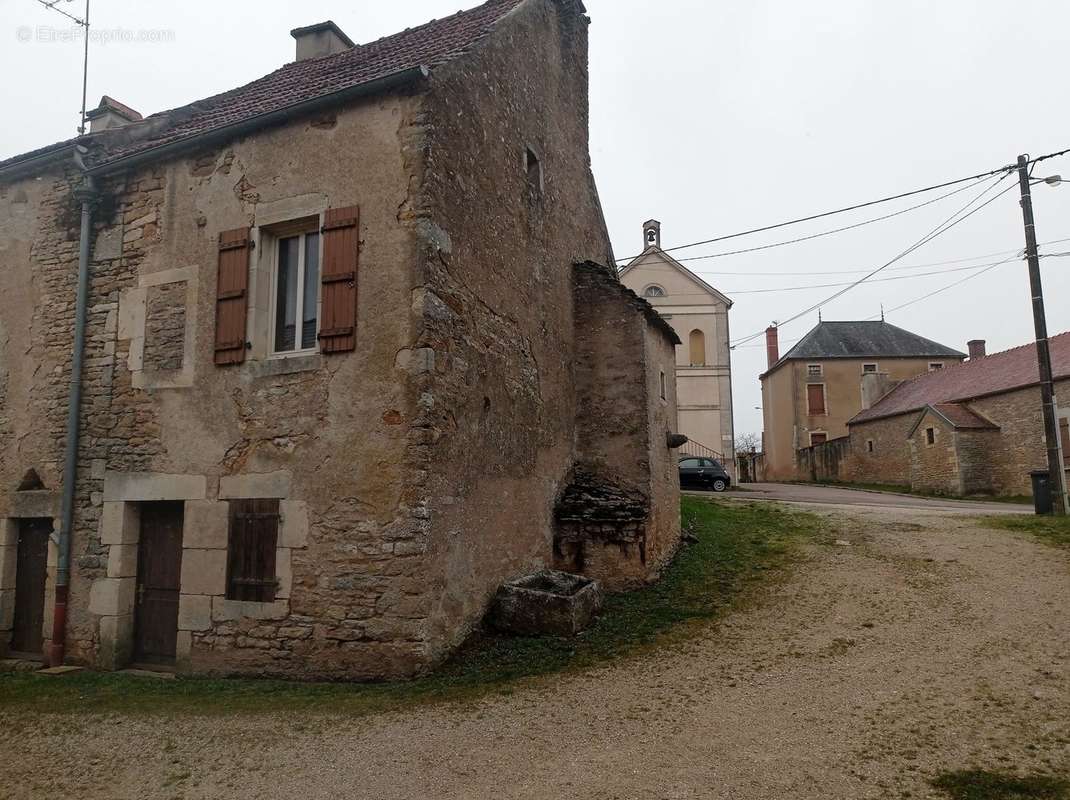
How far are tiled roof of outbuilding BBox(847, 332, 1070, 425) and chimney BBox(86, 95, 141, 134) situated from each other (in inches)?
974

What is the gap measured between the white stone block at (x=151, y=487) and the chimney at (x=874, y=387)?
33364 mm

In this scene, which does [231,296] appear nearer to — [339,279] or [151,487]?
A: [339,279]

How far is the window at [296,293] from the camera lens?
7.27 metres

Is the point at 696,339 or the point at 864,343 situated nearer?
the point at 696,339

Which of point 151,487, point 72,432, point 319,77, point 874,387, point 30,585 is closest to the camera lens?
point 151,487

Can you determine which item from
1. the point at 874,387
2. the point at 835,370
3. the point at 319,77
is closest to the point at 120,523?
the point at 319,77

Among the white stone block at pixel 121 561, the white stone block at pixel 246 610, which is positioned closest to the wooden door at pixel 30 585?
the white stone block at pixel 121 561

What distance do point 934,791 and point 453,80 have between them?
7.20 m

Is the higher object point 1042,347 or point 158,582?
point 1042,347

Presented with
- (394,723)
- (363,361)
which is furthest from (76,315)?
(394,723)

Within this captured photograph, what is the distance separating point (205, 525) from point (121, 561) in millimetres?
1288

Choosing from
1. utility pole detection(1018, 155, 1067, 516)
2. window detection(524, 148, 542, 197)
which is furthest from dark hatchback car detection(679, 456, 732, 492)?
window detection(524, 148, 542, 197)

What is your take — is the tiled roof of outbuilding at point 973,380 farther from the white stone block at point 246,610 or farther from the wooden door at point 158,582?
the wooden door at point 158,582

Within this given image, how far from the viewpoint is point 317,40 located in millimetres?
11703
